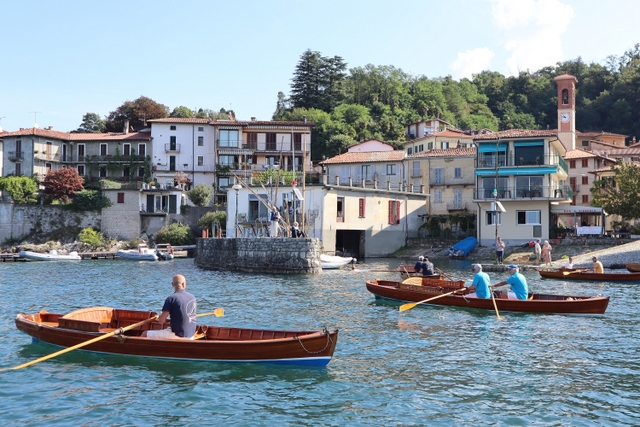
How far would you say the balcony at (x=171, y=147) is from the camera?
252 ft

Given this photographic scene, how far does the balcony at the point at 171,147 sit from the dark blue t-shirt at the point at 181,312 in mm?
63462

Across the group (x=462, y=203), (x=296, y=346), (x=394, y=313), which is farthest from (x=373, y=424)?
(x=462, y=203)

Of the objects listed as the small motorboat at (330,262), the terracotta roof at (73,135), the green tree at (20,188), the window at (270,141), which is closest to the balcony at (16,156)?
the terracotta roof at (73,135)

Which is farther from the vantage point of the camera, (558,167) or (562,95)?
(562,95)

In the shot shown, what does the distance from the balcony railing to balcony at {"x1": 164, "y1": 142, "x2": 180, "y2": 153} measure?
36444 mm

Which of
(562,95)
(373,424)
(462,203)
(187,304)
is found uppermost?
(562,95)

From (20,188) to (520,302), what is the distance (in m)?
59.0

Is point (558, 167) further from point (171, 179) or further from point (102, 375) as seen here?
point (102, 375)

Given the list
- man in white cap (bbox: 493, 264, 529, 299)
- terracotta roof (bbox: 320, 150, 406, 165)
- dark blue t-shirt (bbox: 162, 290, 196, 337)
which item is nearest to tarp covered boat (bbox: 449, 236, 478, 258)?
terracotta roof (bbox: 320, 150, 406, 165)

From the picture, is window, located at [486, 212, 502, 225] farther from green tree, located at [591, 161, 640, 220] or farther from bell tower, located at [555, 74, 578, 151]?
bell tower, located at [555, 74, 578, 151]

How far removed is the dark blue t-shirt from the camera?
1495 cm

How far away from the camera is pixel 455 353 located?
1698 cm

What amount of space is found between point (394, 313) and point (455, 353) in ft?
22.7

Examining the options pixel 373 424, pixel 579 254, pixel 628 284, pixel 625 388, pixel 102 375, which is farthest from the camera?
pixel 579 254
